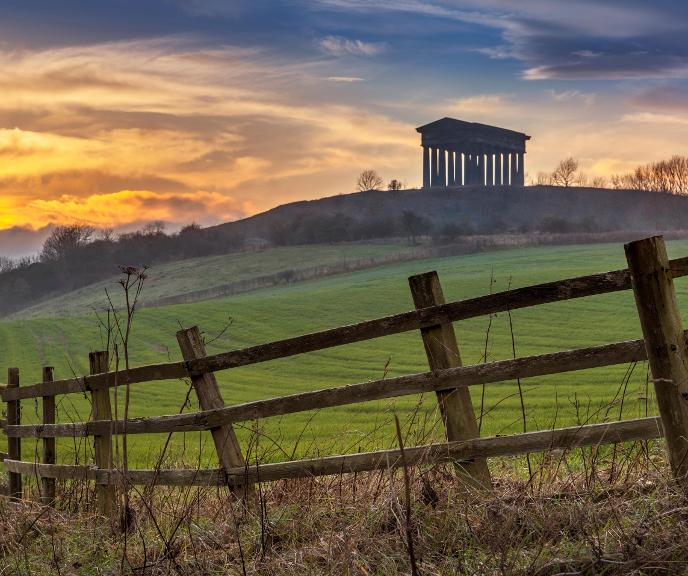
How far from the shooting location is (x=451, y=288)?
64562 millimetres

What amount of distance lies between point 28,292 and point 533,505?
141327 mm

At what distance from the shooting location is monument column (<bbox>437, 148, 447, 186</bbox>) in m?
190

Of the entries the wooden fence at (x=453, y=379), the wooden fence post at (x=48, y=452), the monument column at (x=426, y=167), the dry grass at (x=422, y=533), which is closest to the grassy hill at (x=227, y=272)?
the monument column at (x=426, y=167)

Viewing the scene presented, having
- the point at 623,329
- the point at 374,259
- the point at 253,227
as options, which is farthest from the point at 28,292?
the point at 623,329

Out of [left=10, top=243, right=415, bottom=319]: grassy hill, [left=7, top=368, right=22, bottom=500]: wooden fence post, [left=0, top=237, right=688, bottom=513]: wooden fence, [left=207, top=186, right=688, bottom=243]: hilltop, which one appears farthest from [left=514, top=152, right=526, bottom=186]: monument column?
[left=0, top=237, right=688, bottom=513]: wooden fence

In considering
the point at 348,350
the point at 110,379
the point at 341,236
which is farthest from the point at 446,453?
the point at 341,236

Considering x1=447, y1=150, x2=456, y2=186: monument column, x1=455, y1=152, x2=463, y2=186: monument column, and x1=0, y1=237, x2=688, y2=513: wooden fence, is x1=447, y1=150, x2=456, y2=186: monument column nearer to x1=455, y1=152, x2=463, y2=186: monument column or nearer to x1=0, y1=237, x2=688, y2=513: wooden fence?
x1=455, y1=152, x2=463, y2=186: monument column

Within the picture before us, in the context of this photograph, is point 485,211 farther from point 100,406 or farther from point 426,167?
point 100,406

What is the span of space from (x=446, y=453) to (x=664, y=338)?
162 centimetres

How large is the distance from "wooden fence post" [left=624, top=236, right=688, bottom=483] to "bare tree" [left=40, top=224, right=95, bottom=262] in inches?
5815

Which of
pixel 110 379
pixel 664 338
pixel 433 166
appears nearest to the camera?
pixel 664 338

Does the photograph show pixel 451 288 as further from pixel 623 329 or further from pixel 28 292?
pixel 28 292

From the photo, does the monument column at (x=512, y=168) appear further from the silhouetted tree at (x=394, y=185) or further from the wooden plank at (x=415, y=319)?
the wooden plank at (x=415, y=319)

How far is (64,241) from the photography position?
151 metres
